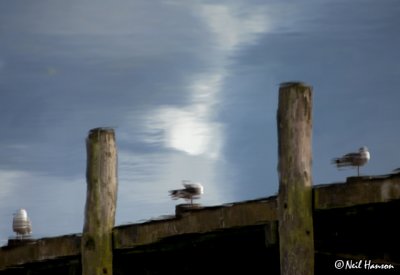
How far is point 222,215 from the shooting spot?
37.1 feet

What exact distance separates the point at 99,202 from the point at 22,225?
188 centimetres

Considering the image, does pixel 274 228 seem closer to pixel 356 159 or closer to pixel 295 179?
pixel 295 179

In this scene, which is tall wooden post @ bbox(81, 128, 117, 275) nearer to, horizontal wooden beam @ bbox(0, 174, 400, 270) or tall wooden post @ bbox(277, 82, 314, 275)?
horizontal wooden beam @ bbox(0, 174, 400, 270)

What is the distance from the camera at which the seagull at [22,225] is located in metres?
13.8

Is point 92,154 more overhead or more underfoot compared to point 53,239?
more overhead

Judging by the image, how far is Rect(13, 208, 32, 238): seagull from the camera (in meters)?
13.8

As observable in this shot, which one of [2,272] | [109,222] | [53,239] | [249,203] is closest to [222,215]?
[249,203]

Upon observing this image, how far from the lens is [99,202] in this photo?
1243 centimetres

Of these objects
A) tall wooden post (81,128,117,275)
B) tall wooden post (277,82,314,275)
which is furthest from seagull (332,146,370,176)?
tall wooden post (81,128,117,275)

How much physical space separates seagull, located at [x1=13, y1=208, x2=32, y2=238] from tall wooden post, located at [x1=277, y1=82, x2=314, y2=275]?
4.10 m

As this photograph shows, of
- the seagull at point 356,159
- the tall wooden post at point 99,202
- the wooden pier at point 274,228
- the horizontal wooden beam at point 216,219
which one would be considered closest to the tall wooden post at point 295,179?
the wooden pier at point 274,228

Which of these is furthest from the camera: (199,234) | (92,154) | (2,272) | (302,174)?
(2,272)

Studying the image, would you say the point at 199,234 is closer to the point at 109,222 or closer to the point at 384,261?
the point at 109,222

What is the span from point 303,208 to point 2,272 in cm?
493
